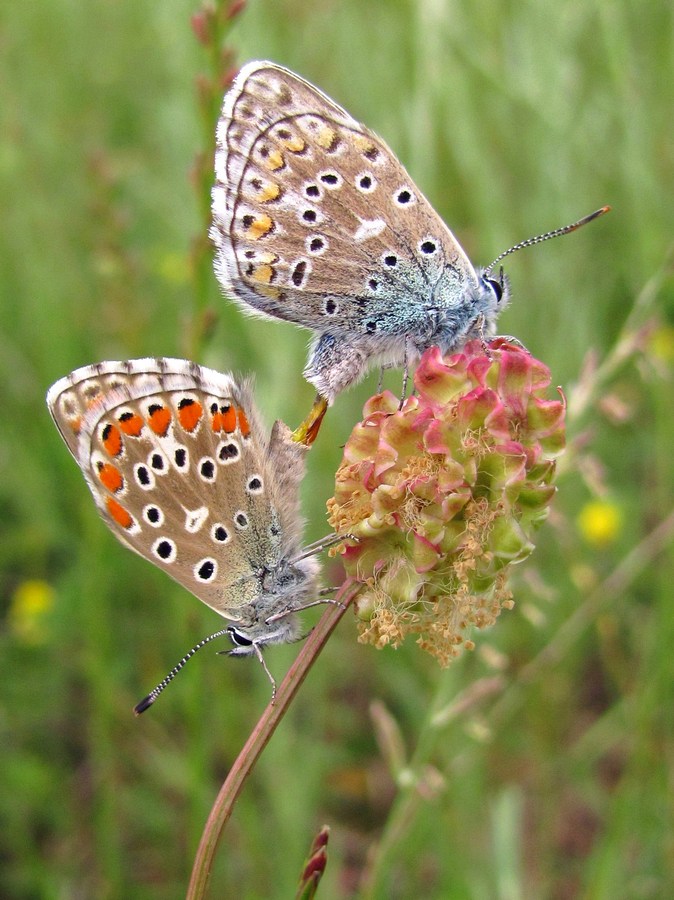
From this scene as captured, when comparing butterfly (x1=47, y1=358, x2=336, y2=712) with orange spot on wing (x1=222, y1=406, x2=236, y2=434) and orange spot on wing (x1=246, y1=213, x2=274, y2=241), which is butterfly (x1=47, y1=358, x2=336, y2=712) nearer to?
orange spot on wing (x1=222, y1=406, x2=236, y2=434)

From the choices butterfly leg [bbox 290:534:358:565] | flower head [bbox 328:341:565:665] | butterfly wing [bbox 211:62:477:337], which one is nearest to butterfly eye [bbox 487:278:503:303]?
butterfly wing [bbox 211:62:477:337]

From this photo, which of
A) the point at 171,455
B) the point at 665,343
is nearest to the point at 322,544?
the point at 171,455

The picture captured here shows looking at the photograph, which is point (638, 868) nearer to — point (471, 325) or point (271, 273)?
point (471, 325)

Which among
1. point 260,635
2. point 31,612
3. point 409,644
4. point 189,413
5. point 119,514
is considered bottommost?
point 31,612

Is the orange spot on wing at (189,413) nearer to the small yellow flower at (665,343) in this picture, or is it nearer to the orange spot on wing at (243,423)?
the orange spot on wing at (243,423)

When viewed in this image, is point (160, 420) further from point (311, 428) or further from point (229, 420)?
point (311, 428)

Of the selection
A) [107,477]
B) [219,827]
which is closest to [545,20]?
[107,477]
